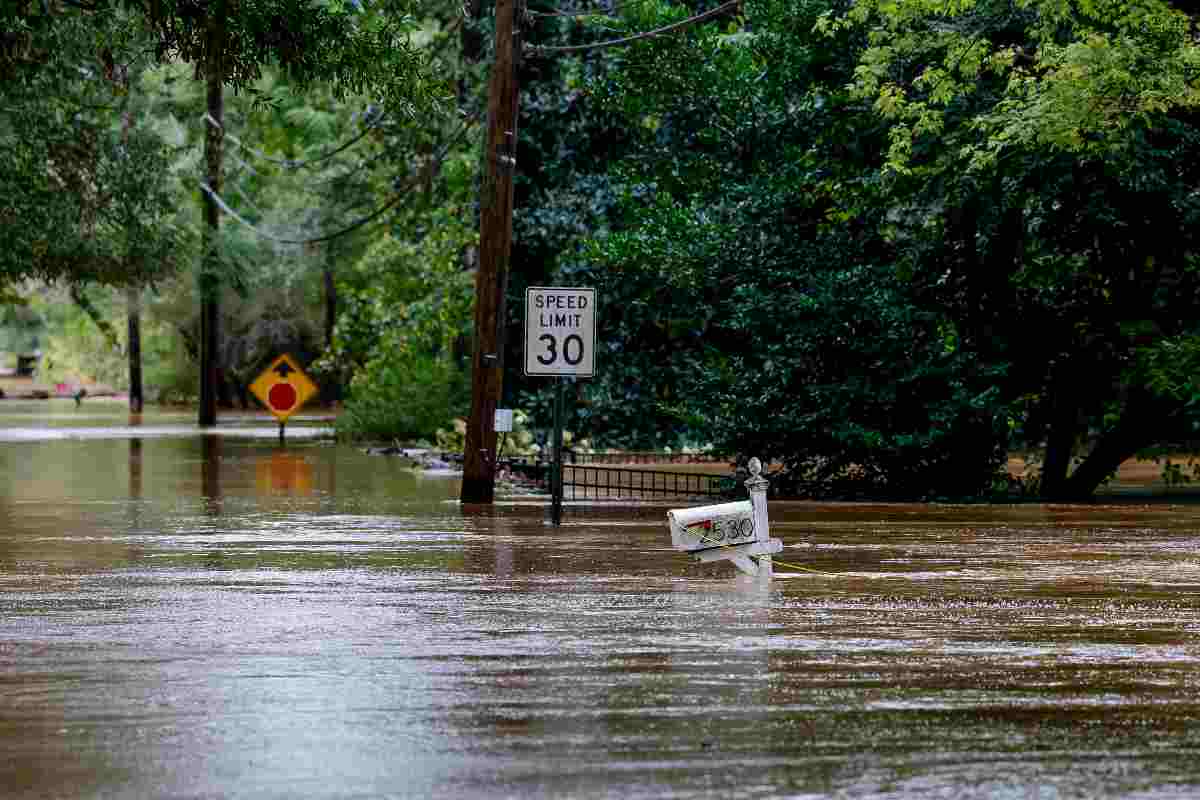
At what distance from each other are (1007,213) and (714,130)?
708cm

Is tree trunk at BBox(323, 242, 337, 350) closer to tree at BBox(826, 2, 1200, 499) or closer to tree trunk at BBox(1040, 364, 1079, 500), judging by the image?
tree at BBox(826, 2, 1200, 499)

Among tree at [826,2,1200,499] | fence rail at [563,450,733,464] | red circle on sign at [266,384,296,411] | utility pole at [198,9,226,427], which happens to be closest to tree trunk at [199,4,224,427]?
utility pole at [198,9,226,427]

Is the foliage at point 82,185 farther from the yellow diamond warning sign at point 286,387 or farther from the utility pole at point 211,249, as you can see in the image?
the utility pole at point 211,249

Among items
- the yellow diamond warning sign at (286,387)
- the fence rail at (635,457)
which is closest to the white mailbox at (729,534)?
the fence rail at (635,457)

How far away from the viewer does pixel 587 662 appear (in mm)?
11328

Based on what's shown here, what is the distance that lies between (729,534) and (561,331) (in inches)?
193

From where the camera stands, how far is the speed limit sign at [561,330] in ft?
66.9

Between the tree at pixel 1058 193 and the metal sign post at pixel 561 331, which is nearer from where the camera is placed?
the metal sign post at pixel 561 331

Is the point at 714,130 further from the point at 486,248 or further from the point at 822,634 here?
the point at 822,634

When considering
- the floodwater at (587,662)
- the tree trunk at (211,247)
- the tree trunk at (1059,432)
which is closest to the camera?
the floodwater at (587,662)

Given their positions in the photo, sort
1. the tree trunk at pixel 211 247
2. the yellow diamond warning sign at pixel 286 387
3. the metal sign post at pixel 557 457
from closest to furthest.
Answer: the metal sign post at pixel 557 457
the yellow diamond warning sign at pixel 286 387
the tree trunk at pixel 211 247

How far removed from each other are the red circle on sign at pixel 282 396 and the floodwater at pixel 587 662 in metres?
21.5

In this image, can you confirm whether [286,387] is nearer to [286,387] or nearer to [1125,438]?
[286,387]

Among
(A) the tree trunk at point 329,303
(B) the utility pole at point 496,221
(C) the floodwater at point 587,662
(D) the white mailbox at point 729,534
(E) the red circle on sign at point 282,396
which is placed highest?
(A) the tree trunk at point 329,303
